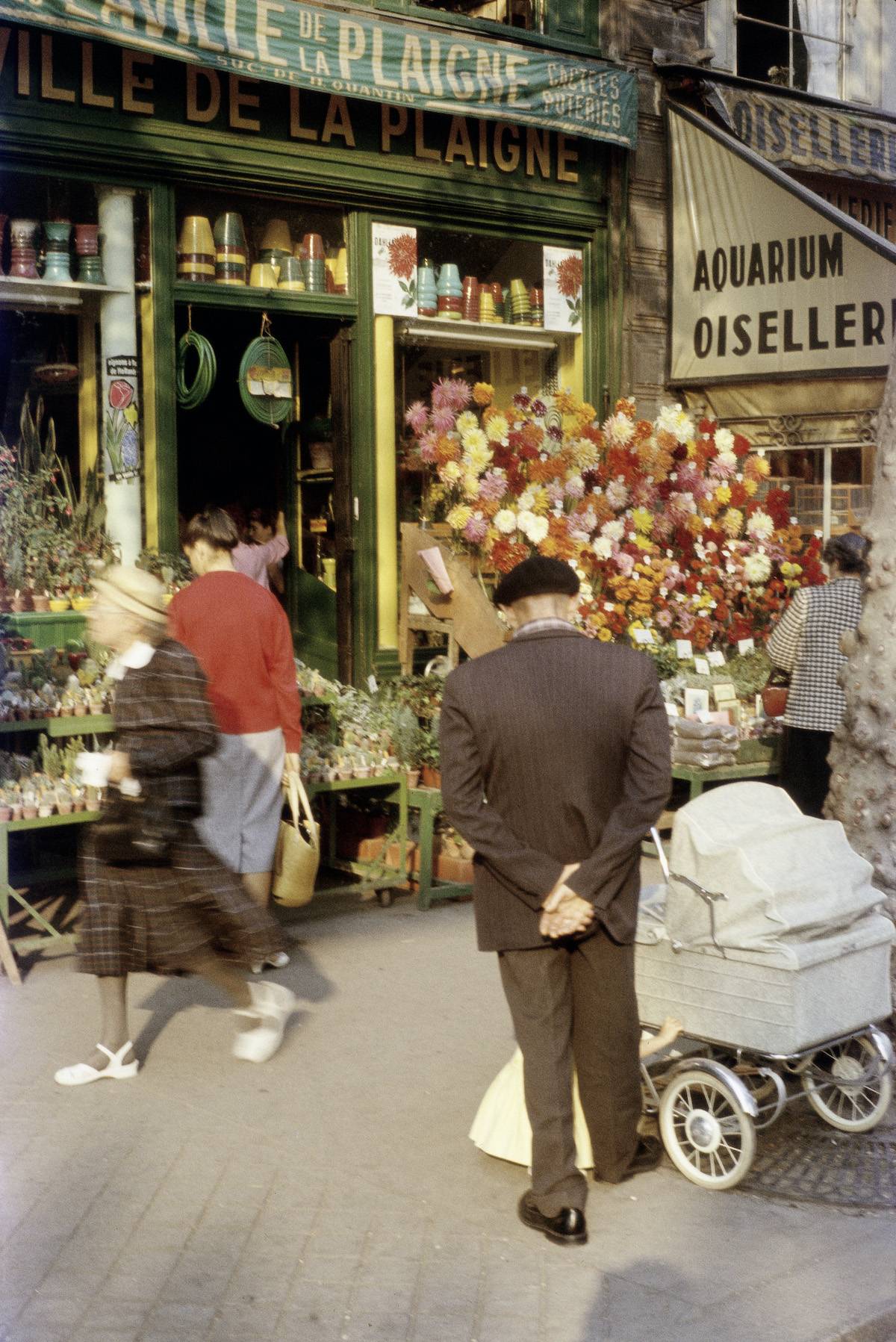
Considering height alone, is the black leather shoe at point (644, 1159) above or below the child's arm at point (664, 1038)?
below

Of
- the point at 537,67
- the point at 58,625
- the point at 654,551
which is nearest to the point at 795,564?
the point at 654,551

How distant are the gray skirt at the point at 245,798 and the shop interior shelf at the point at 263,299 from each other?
3.25 metres

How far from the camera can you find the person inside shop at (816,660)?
7.75 m

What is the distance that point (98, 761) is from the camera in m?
5.10

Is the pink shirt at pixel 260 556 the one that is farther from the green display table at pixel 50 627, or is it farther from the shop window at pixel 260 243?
the green display table at pixel 50 627

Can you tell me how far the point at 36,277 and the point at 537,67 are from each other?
11.3ft

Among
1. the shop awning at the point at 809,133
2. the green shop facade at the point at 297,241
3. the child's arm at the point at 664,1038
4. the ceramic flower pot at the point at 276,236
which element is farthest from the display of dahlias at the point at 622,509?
the child's arm at the point at 664,1038

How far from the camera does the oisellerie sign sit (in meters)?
8.02

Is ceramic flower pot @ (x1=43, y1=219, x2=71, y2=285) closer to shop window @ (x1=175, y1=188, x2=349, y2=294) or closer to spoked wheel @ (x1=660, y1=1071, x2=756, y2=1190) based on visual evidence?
shop window @ (x1=175, y1=188, x2=349, y2=294)

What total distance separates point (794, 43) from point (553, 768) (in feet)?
31.8

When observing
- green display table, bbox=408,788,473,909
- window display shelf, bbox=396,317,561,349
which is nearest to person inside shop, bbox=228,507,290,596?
window display shelf, bbox=396,317,561,349

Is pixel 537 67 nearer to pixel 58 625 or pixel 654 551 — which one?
pixel 654 551

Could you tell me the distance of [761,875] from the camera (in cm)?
456

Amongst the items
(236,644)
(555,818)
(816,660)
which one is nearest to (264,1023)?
(236,644)
